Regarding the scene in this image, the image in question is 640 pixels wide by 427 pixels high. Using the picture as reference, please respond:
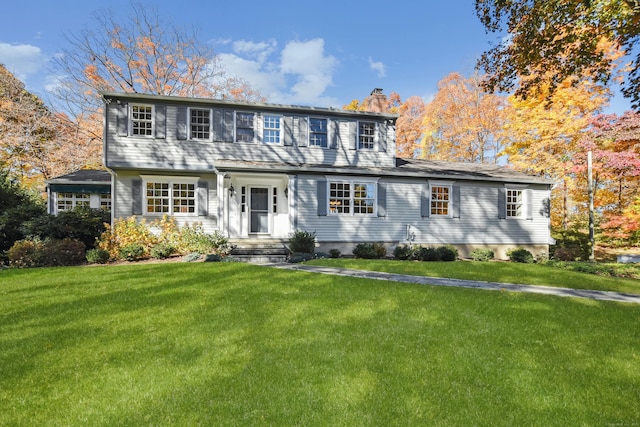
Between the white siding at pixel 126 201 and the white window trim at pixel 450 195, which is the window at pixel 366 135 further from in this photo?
the white siding at pixel 126 201

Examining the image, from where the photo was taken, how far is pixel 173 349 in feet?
12.8

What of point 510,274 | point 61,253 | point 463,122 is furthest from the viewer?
point 463,122

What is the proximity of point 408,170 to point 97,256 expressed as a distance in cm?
1286

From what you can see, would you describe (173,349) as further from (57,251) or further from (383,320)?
(57,251)

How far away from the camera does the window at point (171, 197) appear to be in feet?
44.2

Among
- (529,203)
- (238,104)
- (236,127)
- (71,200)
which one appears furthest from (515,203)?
(71,200)

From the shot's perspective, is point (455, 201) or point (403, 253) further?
point (455, 201)

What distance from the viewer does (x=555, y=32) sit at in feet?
23.6

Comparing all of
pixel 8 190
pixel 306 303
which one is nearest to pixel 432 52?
pixel 306 303

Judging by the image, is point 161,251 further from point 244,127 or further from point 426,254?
point 426,254

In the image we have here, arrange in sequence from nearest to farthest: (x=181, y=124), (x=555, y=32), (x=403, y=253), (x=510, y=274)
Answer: (x=555, y=32), (x=510, y=274), (x=403, y=253), (x=181, y=124)

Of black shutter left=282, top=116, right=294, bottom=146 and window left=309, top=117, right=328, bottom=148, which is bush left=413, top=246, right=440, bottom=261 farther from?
black shutter left=282, top=116, right=294, bottom=146

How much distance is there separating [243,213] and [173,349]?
1015cm

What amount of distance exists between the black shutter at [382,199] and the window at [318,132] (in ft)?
10.8
